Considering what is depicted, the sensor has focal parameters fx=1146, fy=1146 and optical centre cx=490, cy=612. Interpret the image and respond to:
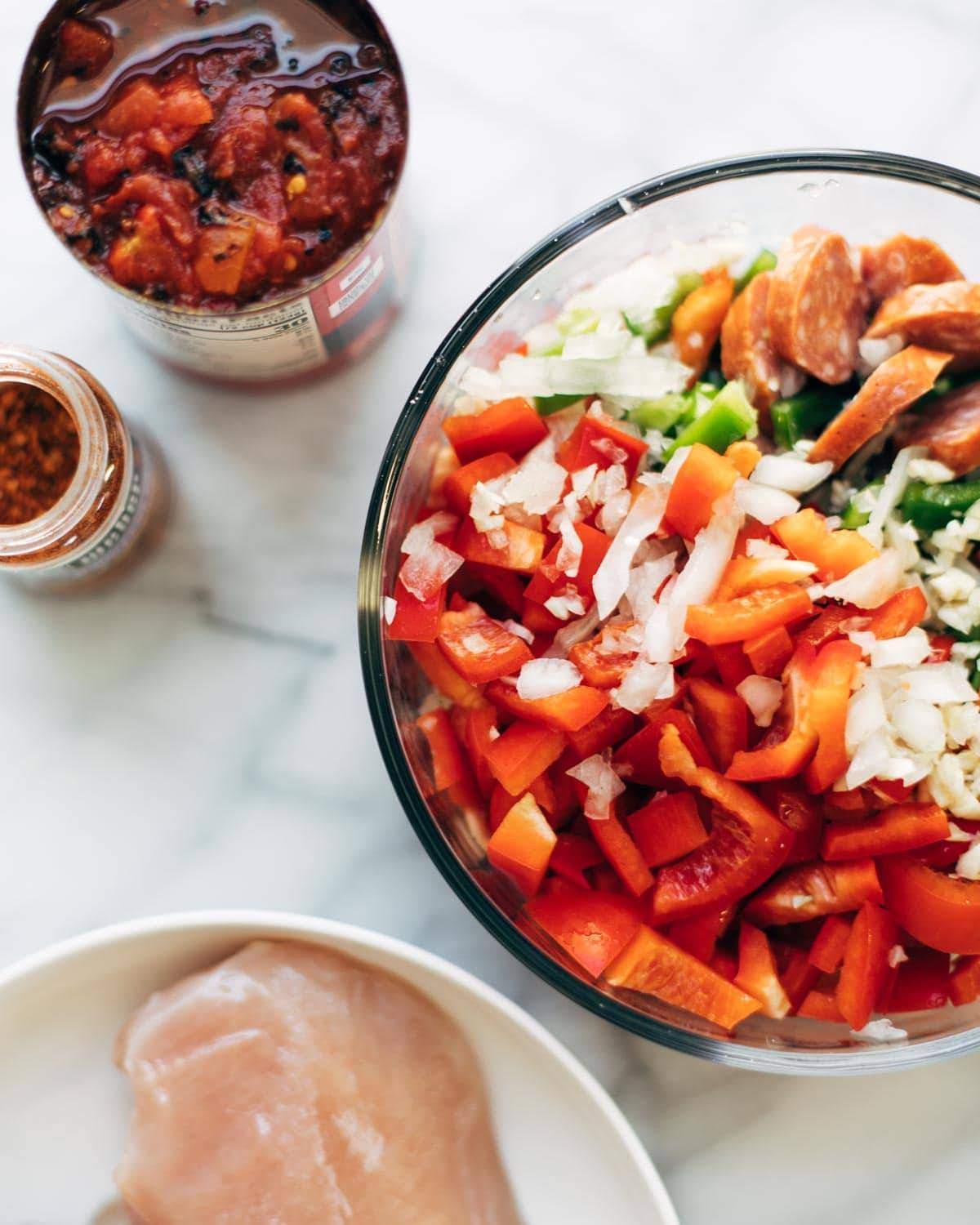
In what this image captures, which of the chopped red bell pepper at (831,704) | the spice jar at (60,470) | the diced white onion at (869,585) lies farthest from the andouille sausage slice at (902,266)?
the spice jar at (60,470)

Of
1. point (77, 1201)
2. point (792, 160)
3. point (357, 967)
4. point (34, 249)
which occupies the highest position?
point (792, 160)

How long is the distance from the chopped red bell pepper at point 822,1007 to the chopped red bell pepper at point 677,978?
0.24 feet

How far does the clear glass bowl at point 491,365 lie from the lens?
1.25m

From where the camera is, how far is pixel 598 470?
1.25 m

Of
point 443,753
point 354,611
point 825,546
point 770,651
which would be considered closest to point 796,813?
point 770,651

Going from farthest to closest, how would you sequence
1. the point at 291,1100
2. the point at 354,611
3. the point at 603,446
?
the point at 354,611 → the point at 291,1100 → the point at 603,446

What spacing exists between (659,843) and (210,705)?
2.05 ft

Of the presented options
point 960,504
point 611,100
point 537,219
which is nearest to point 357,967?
point 960,504

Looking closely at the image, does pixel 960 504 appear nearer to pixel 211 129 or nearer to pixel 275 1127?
pixel 211 129

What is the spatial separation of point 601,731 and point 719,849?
18 centimetres

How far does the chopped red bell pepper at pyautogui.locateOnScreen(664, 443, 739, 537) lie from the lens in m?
1.19

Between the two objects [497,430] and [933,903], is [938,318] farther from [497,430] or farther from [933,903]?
[933,903]

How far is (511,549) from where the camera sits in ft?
4.05

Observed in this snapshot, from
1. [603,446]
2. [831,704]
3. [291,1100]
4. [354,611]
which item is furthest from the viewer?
[354,611]
